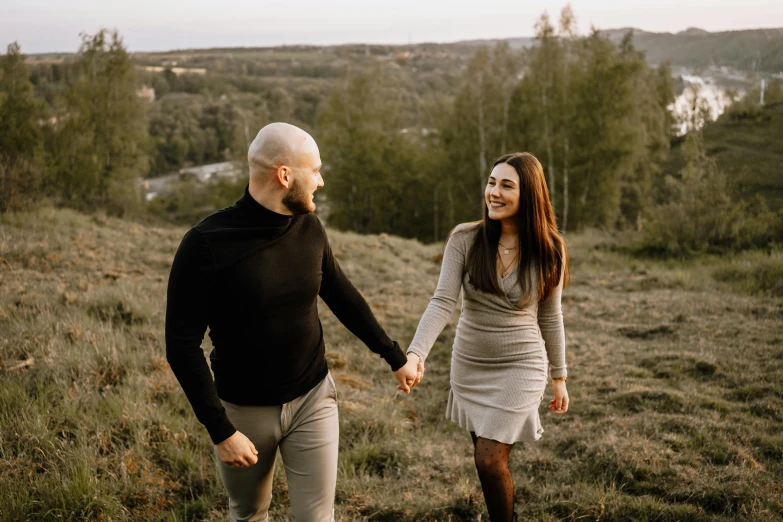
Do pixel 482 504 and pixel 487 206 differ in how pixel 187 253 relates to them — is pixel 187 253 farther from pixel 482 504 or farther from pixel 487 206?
pixel 482 504

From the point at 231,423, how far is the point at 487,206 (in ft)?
5.55

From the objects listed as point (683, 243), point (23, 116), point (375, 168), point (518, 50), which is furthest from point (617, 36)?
point (23, 116)

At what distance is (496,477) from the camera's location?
273 centimetres

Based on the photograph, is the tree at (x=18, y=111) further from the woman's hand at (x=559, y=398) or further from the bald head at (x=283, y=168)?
the woman's hand at (x=559, y=398)

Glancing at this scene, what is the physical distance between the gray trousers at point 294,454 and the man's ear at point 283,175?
89 cm

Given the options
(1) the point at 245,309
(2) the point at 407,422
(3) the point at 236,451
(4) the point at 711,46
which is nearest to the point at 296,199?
(1) the point at 245,309

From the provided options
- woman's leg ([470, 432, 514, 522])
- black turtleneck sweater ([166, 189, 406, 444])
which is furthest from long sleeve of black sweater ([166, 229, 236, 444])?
woman's leg ([470, 432, 514, 522])

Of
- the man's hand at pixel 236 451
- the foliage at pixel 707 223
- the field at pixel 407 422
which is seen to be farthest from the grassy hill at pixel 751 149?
the man's hand at pixel 236 451

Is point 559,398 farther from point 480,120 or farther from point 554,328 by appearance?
point 480,120

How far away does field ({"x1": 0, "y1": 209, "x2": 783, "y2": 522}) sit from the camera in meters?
3.45

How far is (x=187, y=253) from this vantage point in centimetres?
212

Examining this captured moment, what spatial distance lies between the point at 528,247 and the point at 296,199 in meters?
1.33

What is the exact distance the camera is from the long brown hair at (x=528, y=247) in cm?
294

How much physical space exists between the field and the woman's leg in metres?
0.74
